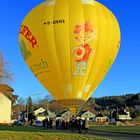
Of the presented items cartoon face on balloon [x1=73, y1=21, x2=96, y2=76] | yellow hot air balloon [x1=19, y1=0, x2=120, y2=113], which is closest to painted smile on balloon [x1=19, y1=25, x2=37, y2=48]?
yellow hot air balloon [x1=19, y1=0, x2=120, y2=113]

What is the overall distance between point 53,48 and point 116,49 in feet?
Result: 18.8

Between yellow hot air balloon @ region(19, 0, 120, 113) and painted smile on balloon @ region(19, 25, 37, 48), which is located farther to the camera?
painted smile on balloon @ region(19, 25, 37, 48)

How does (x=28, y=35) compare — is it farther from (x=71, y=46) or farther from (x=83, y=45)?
(x=83, y=45)

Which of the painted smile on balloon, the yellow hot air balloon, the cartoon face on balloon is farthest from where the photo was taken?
the painted smile on balloon

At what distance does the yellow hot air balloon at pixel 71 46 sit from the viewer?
34688mm

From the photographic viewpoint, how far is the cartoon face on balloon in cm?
3484

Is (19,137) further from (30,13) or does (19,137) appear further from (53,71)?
(30,13)

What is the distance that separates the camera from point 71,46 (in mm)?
34844

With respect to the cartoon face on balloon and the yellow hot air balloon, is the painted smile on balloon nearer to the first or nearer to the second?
the yellow hot air balloon

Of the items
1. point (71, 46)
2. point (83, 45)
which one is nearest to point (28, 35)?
point (71, 46)

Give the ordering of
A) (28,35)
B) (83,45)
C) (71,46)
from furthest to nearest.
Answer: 1. (28,35)
2. (83,45)
3. (71,46)

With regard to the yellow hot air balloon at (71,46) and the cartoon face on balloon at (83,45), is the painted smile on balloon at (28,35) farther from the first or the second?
the cartoon face on balloon at (83,45)

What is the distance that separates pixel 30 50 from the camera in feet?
118

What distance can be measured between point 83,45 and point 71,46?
1.03 meters
